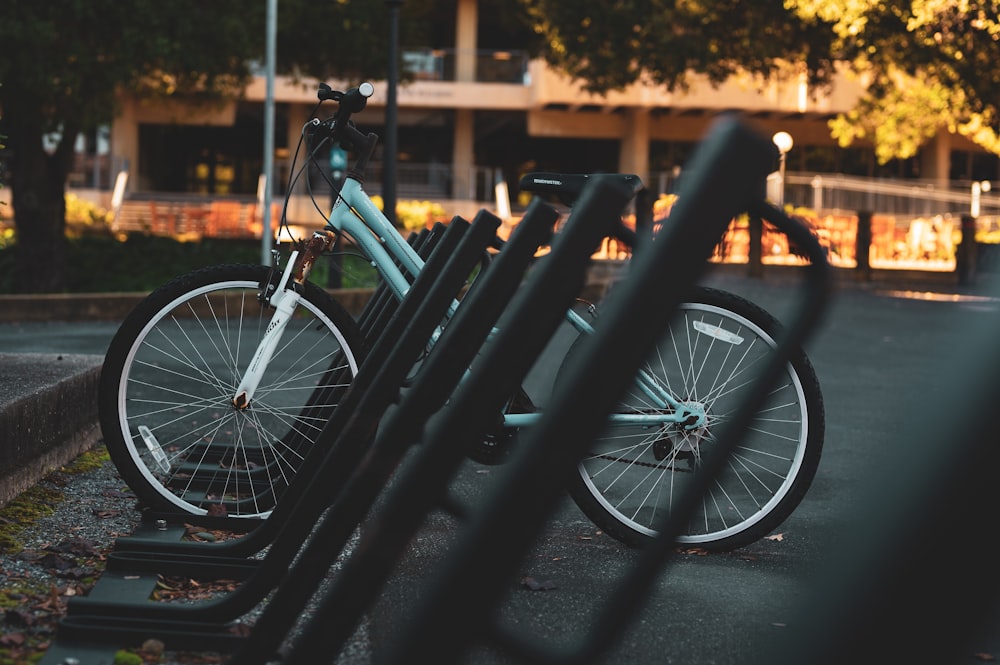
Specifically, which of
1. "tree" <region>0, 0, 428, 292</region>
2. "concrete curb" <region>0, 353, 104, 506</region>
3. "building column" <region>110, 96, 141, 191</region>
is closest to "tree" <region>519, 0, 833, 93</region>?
"tree" <region>0, 0, 428, 292</region>

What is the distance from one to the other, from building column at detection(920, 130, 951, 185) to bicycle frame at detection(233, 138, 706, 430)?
42.0 metres

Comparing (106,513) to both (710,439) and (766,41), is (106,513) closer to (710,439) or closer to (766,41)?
(710,439)

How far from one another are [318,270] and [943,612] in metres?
17.0

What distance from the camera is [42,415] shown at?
4355mm

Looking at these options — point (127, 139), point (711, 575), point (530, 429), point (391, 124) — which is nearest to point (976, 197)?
point (391, 124)

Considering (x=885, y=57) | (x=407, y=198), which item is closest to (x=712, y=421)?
(x=885, y=57)

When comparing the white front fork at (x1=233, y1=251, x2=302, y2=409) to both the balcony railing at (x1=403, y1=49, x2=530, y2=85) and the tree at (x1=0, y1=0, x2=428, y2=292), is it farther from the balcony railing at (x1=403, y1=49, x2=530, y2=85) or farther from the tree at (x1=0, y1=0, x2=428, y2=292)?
the balcony railing at (x1=403, y1=49, x2=530, y2=85)

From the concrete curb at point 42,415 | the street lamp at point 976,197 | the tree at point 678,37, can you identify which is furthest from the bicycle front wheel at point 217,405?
the street lamp at point 976,197

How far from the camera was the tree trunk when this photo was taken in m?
16.5

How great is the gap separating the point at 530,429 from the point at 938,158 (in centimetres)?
4483

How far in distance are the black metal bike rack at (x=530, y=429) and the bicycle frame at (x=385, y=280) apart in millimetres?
1577

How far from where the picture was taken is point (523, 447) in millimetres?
1290

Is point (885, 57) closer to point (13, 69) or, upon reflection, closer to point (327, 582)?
point (13, 69)

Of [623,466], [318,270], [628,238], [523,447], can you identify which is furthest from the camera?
[318,270]
